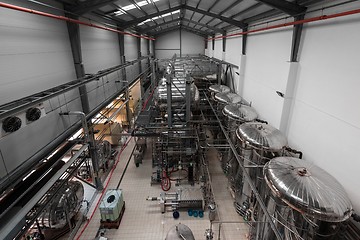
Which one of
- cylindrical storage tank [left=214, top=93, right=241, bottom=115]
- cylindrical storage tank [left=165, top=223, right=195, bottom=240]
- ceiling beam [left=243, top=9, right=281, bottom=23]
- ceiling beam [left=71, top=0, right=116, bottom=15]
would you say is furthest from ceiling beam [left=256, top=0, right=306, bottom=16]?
cylindrical storage tank [left=165, top=223, right=195, bottom=240]

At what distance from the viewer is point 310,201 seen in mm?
3076

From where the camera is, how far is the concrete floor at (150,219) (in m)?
6.11

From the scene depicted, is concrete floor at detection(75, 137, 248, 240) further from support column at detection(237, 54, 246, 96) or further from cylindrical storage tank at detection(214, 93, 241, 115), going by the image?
support column at detection(237, 54, 246, 96)

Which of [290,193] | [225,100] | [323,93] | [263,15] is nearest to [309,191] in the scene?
[290,193]

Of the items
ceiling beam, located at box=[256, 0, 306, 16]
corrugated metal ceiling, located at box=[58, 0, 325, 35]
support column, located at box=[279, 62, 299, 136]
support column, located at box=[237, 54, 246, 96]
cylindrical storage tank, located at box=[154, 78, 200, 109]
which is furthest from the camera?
support column, located at box=[237, 54, 246, 96]

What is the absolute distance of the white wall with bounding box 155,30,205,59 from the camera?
2288 cm

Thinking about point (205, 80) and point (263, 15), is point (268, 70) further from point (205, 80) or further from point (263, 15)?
point (205, 80)

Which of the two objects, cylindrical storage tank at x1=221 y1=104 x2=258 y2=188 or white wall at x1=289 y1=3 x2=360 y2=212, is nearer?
white wall at x1=289 y1=3 x2=360 y2=212

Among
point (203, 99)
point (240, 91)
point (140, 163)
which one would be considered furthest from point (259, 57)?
point (140, 163)

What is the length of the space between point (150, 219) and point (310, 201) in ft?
16.5

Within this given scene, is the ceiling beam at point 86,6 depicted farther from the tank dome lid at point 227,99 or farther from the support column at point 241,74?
the support column at point 241,74

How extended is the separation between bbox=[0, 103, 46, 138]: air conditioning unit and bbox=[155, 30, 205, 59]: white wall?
20.8 metres

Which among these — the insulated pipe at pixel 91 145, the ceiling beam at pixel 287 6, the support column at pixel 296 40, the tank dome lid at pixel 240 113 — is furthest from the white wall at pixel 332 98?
the insulated pipe at pixel 91 145

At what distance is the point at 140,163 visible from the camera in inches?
380
